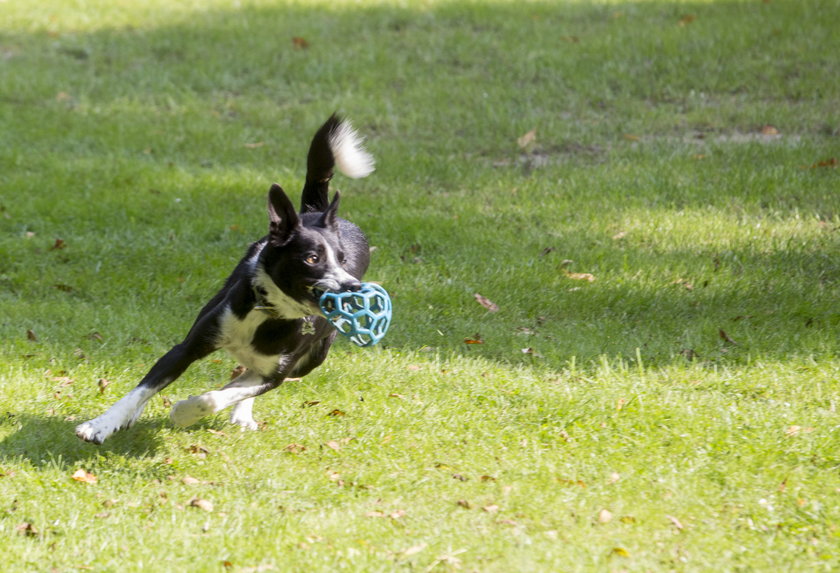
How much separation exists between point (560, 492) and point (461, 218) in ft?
13.6

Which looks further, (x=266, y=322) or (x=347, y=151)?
(x=347, y=151)

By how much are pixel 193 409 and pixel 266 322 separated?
0.51m

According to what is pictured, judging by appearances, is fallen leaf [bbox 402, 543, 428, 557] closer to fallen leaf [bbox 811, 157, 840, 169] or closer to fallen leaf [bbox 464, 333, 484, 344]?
fallen leaf [bbox 464, 333, 484, 344]

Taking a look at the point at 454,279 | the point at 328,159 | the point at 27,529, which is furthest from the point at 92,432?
the point at 454,279

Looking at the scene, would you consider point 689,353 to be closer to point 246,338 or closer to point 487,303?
point 487,303

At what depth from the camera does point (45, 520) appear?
412 cm

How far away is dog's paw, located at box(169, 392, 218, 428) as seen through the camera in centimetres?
458

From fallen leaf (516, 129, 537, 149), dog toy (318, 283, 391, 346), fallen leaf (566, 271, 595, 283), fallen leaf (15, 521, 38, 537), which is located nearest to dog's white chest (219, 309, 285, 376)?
dog toy (318, 283, 391, 346)

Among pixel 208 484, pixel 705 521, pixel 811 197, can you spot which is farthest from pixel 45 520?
pixel 811 197

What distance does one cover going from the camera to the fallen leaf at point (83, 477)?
4457 millimetres

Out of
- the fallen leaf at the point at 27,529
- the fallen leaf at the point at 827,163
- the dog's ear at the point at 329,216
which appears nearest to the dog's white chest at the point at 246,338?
the dog's ear at the point at 329,216

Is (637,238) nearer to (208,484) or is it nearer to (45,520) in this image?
(208,484)

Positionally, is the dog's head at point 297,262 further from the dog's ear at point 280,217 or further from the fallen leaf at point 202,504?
the fallen leaf at point 202,504

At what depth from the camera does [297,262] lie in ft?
14.1
